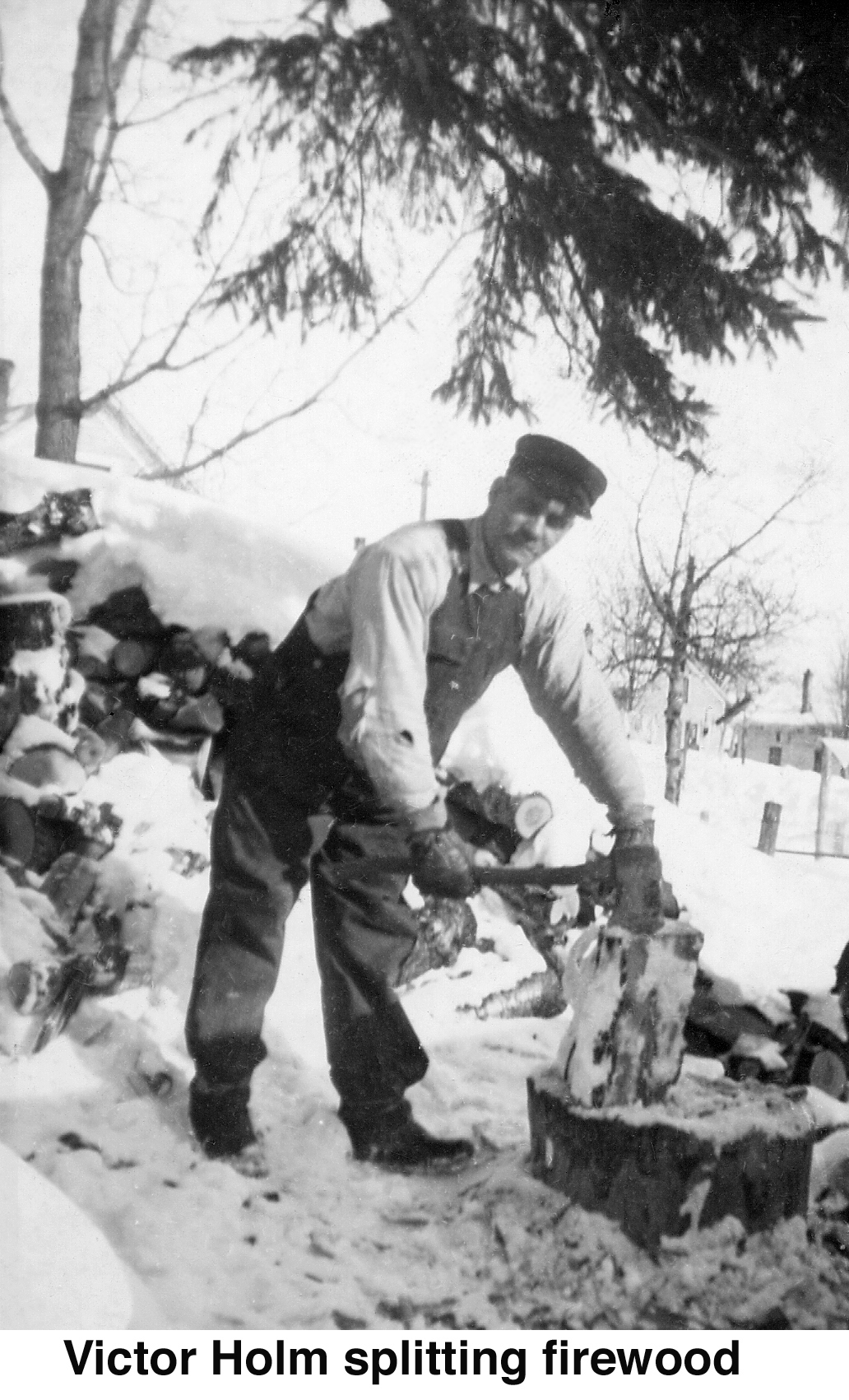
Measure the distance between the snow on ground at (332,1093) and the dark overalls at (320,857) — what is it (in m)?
0.06

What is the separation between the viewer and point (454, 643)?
5.90 feet

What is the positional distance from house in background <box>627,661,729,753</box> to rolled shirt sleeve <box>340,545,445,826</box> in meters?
0.51

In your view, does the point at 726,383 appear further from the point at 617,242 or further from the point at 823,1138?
the point at 823,1138

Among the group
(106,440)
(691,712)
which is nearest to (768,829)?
(691,712)

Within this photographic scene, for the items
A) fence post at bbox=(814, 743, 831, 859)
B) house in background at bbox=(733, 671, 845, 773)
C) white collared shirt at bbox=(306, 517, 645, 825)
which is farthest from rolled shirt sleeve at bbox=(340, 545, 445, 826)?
fence post at bbox=(814, 743, 831, 859)

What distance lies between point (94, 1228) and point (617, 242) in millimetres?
2362

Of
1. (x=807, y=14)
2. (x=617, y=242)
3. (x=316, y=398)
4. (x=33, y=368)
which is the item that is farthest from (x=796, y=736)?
(x=33, y=368)

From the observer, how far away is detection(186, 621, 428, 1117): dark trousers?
1.79 metres

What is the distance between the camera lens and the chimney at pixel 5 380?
2010 mm

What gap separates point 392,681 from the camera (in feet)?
5.53

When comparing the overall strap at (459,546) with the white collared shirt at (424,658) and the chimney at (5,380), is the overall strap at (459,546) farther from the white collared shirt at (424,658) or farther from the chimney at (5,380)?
the chimney at (5,380)

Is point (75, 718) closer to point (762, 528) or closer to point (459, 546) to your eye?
point (459, 546)

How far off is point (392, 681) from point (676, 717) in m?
0.70

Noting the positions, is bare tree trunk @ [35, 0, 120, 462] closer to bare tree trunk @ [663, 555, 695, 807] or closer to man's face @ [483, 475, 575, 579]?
man's face @ [483, 475, 575, 579]
